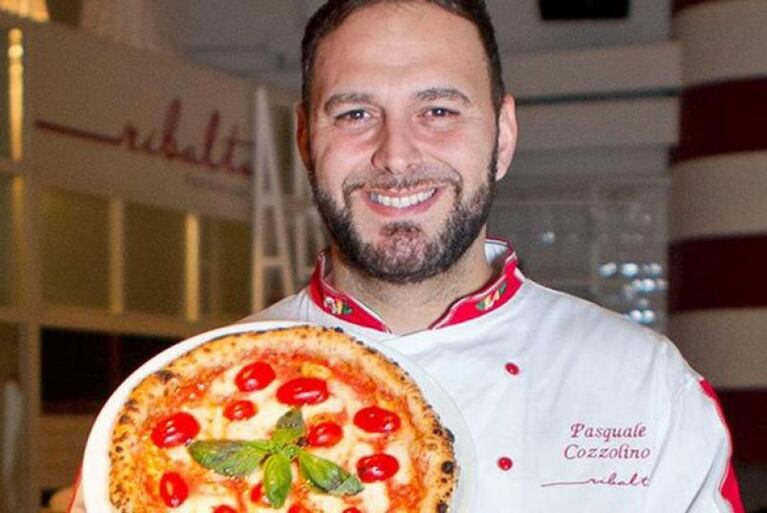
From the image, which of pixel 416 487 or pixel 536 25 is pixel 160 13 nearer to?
pixel 536 25

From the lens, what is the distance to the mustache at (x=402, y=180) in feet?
4.69

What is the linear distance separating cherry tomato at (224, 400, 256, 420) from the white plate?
0.06 meters

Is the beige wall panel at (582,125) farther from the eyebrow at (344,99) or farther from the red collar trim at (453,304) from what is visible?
the eyebrow at (344,99)

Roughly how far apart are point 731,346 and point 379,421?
4.32 meters

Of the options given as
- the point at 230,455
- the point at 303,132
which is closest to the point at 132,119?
the point at 303,132

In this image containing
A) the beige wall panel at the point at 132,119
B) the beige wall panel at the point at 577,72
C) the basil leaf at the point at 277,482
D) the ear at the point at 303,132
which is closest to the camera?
the basil leaf at the point at 277,482

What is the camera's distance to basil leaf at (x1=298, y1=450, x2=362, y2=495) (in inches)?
53.2

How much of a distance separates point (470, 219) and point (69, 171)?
12.3ft

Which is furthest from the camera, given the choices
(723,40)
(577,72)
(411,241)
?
(577,72)

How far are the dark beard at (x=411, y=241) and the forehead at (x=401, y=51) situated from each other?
9 cm

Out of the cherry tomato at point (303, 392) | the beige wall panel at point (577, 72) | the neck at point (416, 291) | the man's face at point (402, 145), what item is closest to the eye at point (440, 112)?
the man's face at point (402, 145)

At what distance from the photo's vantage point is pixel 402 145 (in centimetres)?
143

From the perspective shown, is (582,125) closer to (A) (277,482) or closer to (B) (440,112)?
(B) (440,112)

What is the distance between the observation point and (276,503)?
1.34m
